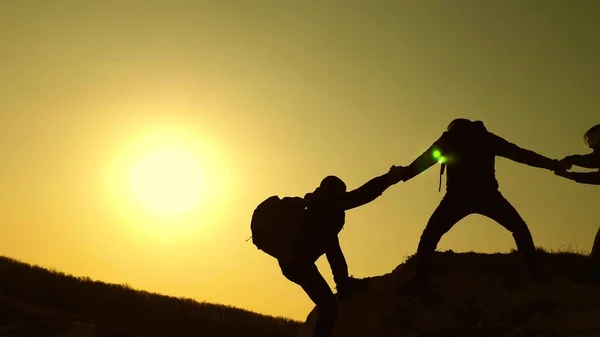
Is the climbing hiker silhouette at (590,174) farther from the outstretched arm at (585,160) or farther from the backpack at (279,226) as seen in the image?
the backpack at (279,226)

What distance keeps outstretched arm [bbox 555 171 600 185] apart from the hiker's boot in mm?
3653

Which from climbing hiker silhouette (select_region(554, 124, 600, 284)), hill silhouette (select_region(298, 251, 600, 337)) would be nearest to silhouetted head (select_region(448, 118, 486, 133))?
climbing hiker silhouette (select_region(554, 124, 600, 284))

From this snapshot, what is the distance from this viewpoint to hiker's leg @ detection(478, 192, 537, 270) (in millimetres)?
10141

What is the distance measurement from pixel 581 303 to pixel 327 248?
12.2 feet

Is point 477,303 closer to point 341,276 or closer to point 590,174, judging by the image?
point 341,276

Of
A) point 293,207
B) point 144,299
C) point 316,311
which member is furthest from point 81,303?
point 293,207

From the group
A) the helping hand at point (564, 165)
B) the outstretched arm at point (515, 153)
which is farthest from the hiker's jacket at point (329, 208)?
the helping hand at point (564, 165)

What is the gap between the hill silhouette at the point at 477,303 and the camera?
30.0ft

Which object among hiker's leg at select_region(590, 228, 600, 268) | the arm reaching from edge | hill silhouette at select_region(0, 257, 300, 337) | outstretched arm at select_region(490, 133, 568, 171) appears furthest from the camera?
hill silhouette at select_region(0, 257, 300, 337)

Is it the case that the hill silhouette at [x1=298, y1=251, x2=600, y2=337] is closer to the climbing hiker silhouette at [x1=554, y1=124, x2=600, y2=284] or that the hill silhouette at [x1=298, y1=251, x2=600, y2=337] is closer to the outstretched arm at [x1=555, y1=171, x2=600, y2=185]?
the climbing hiker silhouette at [x1=554, y1=124, x2=600, y2=284]

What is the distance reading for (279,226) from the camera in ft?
32.6

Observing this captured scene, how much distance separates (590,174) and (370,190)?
11.1ft

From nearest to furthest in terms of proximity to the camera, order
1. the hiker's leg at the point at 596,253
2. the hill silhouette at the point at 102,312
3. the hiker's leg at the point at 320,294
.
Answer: the hiker's leg at the point at 596,253 → the hiker's leg at the point at 320,294 → the hill silhouette at the point at 102,312

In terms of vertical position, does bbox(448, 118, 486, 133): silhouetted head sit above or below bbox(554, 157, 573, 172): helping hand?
above
